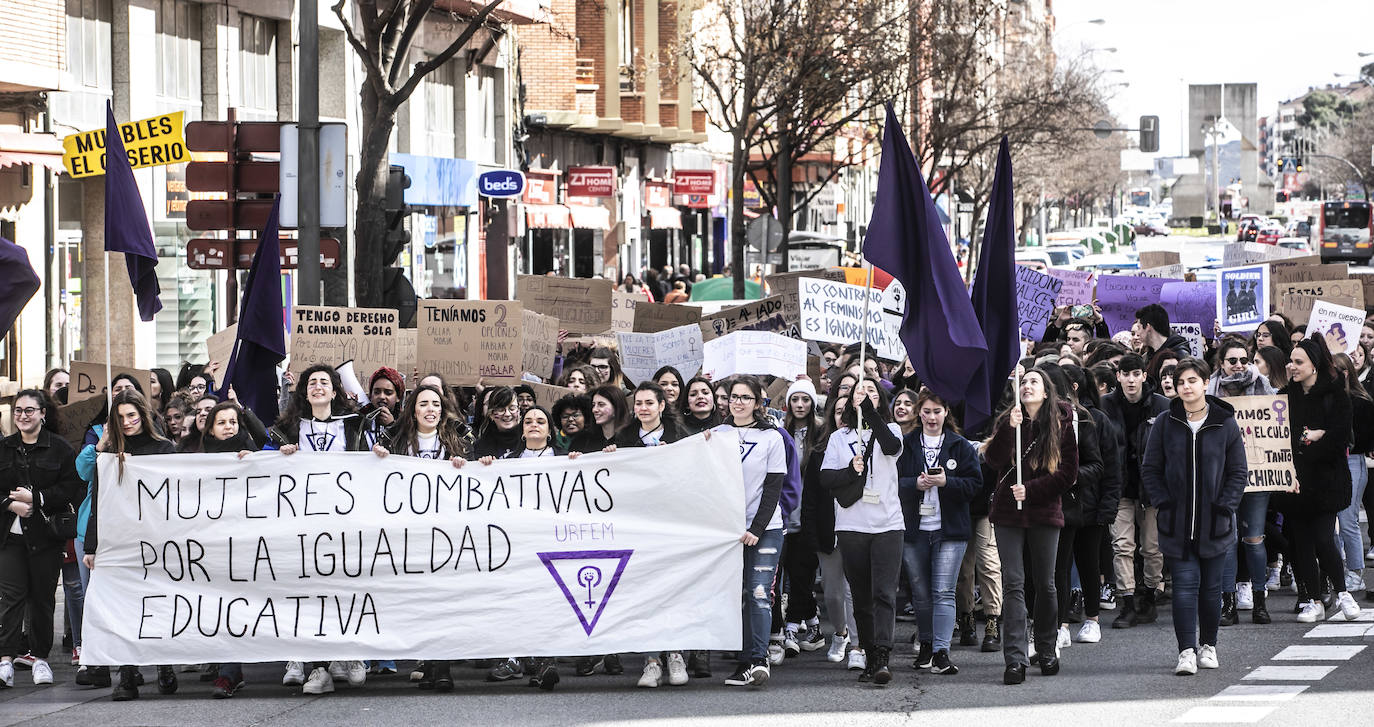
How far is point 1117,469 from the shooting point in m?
10.8

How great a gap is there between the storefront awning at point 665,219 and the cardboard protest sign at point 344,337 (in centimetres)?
2958

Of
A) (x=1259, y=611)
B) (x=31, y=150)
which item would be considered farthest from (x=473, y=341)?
(x=31, y=150)

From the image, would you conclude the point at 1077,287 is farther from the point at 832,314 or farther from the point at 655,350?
the point at 655,350

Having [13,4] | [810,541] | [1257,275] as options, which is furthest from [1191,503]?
[13,4]

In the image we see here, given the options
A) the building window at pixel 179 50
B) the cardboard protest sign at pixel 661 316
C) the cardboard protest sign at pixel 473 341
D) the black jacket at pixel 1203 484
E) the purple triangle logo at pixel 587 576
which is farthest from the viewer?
the building window at pixel 179 50

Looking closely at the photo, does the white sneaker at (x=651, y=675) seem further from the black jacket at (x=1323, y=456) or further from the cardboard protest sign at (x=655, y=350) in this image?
the cardboard protest sign at (x=655, y=350)

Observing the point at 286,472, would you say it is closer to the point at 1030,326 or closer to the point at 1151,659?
the point at 1151,659

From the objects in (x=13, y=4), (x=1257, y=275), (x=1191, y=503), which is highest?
(x=13, y=4)

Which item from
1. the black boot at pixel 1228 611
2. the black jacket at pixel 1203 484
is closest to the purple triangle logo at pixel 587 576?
the black jacket at pixel 1203 484

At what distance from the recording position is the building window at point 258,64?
24.7 metres

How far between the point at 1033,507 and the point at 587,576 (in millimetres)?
2271

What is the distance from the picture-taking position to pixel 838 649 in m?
10.6

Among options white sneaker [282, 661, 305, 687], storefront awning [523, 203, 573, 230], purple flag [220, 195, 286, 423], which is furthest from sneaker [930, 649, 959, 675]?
storefront awning [523, 203, 573, 230]

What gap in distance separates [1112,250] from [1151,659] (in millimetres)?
59709
